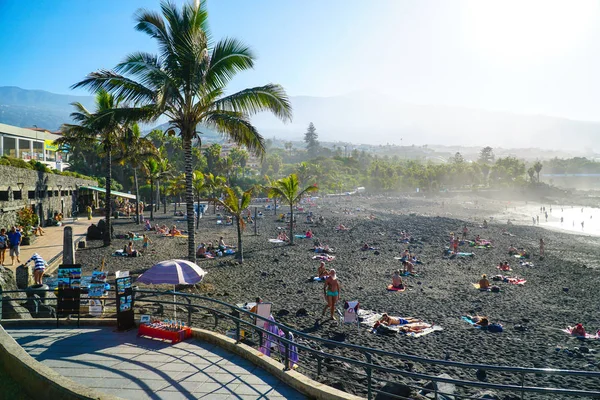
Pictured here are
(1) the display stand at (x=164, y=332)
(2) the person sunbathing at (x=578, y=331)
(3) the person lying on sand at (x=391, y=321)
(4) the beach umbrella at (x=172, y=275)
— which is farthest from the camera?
(3) the person lying on sand at (x=391, y=321)

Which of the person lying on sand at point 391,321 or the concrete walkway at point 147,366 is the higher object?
the concrete walkway at point 147,366

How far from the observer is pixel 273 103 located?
39.7ft

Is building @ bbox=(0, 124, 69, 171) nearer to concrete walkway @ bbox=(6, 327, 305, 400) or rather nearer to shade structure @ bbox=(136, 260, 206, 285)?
shade structure @ bbox=(136, 260, 206, 285)

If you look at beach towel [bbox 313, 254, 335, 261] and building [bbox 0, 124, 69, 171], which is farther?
building [bbox 0, 124, 69, 171]

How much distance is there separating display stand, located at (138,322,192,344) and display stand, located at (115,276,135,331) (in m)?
0.40

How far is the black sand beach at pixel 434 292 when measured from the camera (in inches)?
397

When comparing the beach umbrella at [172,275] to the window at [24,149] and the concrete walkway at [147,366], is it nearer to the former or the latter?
the concrete walkway at [147,366]

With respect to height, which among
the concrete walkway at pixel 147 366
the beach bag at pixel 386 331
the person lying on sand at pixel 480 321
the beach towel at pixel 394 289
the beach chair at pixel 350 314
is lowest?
the beach towel at pixel 394 289

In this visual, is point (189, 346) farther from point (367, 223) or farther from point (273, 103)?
point (367, 223)

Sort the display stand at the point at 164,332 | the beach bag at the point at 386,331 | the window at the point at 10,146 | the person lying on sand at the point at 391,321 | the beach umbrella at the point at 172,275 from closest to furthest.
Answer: the display stand at the point at 164,332
the beach umbrella at the point at 172,275
the beach bag at the point at 386,331
the person lying on sand at the point at 391,321
the window at the point at 10,146

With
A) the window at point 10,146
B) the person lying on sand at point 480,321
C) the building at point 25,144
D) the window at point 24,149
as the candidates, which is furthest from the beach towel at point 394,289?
the window at point 10,146

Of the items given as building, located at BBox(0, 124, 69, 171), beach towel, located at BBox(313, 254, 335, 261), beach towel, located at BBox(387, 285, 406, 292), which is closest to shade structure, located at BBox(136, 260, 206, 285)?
beach towel, located at BBox(387, 285, 406, 292)

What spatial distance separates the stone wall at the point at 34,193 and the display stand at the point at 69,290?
13933 millimetres

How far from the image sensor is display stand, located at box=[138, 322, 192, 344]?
6911 mm
